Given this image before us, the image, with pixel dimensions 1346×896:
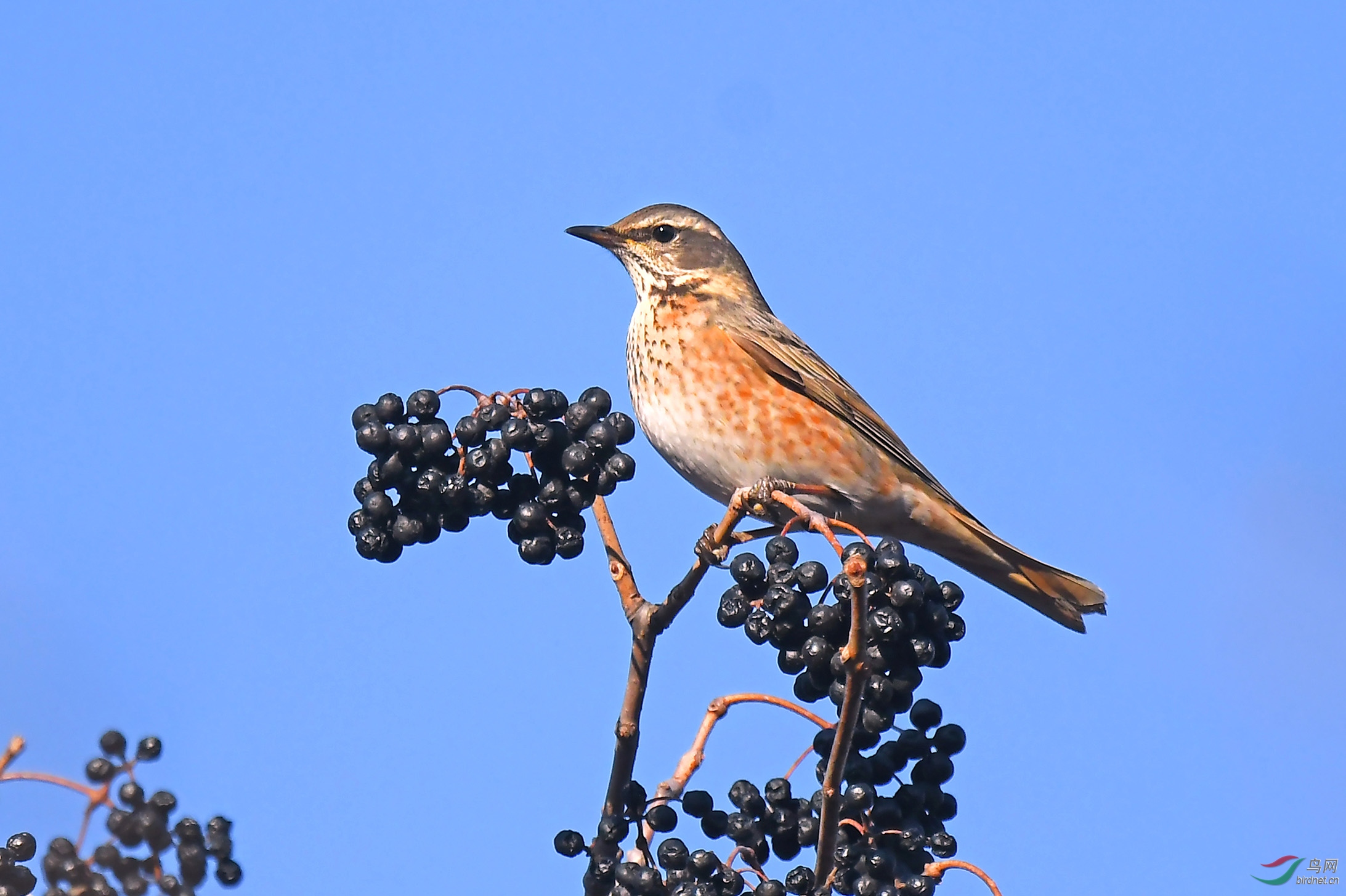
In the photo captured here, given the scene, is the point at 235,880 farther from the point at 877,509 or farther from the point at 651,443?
the point at 877,509

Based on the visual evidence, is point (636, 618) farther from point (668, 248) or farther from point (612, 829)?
point (668, 248)

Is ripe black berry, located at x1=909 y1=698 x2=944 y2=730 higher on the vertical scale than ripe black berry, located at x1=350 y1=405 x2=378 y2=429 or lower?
lower

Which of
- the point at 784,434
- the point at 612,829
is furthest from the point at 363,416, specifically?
the point at 784,434

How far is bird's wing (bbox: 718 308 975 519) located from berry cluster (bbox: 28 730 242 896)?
4456 millimetres

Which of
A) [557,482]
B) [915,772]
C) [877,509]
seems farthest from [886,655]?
[877,509]

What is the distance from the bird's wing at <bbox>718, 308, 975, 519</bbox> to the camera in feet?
26.7

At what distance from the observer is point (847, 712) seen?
4160 millimetres

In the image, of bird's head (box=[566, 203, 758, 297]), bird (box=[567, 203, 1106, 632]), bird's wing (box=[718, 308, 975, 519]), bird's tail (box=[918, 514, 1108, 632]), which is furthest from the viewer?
bird's head (box=[566, 203, 758, 297])

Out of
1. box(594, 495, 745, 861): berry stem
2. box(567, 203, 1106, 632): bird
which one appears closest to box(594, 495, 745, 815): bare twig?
box(594, 495, 745, 861): berry stem

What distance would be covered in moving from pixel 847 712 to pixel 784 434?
372 cm

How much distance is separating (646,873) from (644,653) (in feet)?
2.41

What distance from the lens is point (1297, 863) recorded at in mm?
7355

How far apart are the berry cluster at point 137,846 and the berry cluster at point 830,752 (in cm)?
118

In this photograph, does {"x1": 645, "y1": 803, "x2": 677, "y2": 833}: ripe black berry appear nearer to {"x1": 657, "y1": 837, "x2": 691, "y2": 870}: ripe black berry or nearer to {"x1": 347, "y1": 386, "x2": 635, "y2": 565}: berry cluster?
{"x1": 657, "y1": 837, "x2": 691, "y2": 870}: ripe black berry
